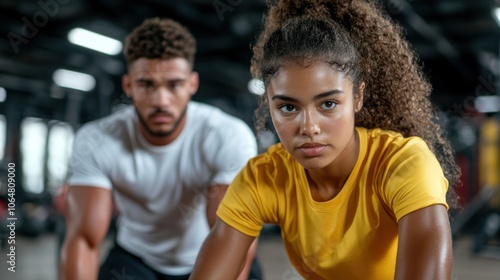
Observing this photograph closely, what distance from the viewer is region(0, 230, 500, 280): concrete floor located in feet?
17.1

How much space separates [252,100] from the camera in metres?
10.9

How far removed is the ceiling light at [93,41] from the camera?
6870 mm

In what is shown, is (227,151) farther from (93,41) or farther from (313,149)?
(93,41)

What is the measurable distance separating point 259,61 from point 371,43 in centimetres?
29

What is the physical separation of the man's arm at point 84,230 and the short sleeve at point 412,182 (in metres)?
1.17

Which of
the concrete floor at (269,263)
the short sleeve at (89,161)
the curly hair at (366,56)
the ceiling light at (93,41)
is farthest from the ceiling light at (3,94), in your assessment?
the curly hair at (366,56)

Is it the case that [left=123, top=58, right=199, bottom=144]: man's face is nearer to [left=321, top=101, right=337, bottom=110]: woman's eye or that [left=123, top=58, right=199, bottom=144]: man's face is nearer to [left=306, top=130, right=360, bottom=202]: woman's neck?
[left=306, top=130, right=360, bottom=202]: woman's neck

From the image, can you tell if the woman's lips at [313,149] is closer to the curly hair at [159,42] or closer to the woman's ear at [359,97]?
the woman's ear at [359,97]

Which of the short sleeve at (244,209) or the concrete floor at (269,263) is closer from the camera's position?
the short sleeve at (244,209)

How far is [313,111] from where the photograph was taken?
124 centimetres

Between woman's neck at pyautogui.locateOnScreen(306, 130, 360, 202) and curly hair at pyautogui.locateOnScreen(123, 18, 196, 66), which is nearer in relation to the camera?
woman's neck at pyautogui.locateOnScreen(306, 130, 360, 202)

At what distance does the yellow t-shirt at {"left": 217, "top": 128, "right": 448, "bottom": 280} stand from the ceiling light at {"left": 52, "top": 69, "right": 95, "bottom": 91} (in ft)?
26.7

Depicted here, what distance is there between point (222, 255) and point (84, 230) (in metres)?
0.84

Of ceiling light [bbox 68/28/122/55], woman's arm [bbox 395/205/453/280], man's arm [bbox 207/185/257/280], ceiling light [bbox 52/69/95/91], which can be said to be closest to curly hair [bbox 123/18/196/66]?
man's arm [bbox 207/185/257/280]
